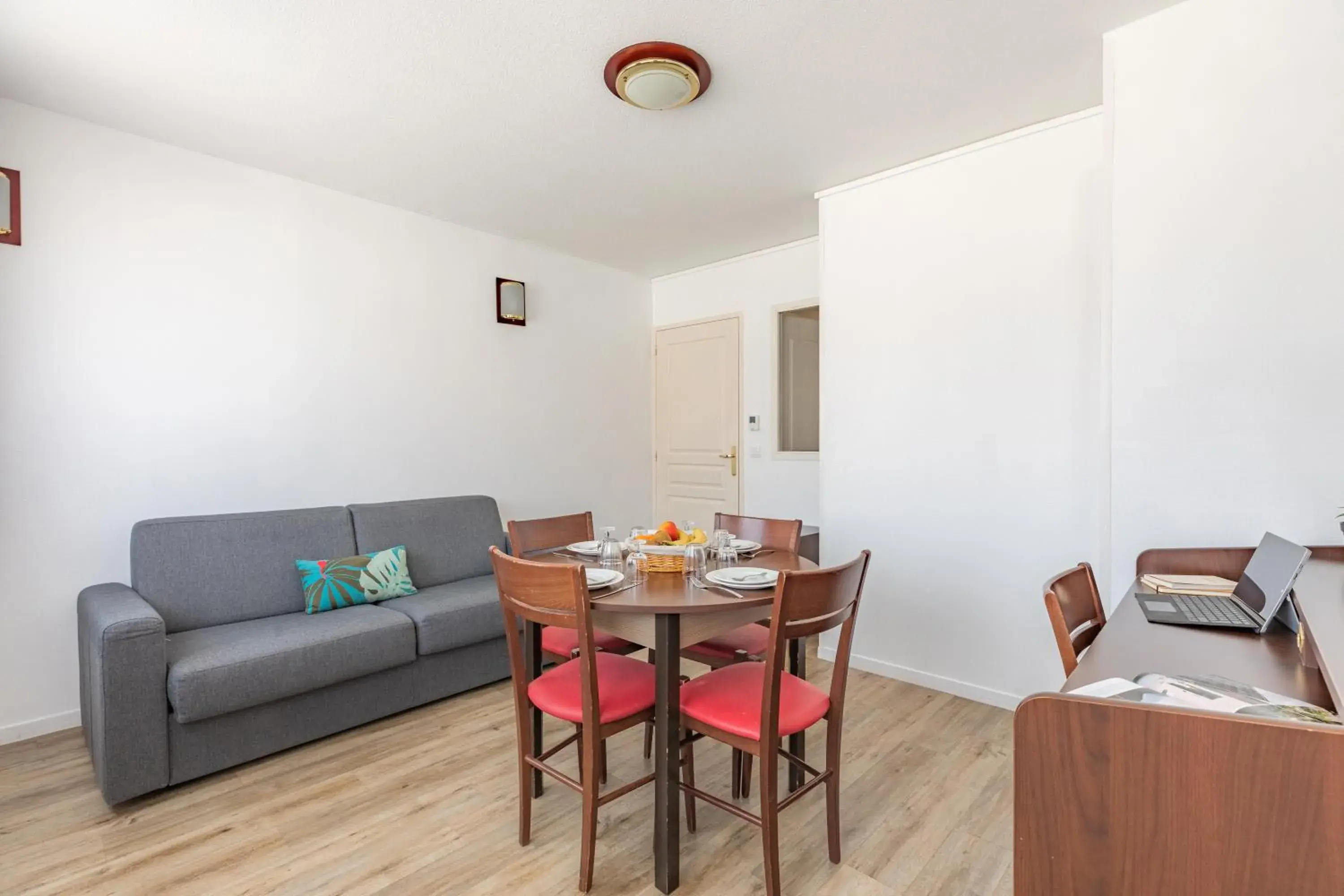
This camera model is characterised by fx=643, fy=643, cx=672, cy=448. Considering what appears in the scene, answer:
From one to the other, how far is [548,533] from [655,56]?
1904 millimetres

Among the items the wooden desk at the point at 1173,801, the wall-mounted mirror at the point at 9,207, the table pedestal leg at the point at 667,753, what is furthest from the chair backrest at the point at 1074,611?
the wall-mounted mirror at the point at 9,207

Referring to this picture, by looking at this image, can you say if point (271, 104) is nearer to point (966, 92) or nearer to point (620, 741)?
point (966, 92)

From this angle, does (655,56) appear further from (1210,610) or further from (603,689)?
(1210,610)

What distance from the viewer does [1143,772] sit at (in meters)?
0.80

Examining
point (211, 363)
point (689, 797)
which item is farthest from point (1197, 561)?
point (211, 363)

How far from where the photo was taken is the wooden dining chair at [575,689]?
1704 mm

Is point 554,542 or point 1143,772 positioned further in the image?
point 554,542

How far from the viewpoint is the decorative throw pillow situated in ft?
9.75

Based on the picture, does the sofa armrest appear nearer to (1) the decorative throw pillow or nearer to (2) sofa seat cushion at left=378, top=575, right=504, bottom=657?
(1) the decorative throw pillow

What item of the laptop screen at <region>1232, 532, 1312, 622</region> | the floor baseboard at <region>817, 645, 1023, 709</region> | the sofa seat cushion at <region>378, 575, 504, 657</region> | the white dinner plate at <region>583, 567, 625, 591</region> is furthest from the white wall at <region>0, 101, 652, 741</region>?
the laptop screen at <region>1232, 532, 1312, 622</region>

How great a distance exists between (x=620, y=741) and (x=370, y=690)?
111 cm

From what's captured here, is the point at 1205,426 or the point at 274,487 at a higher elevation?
the point at 1205,426

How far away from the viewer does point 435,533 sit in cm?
355

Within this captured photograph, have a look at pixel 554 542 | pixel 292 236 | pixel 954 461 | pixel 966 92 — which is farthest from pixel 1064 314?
pixel 292 236
